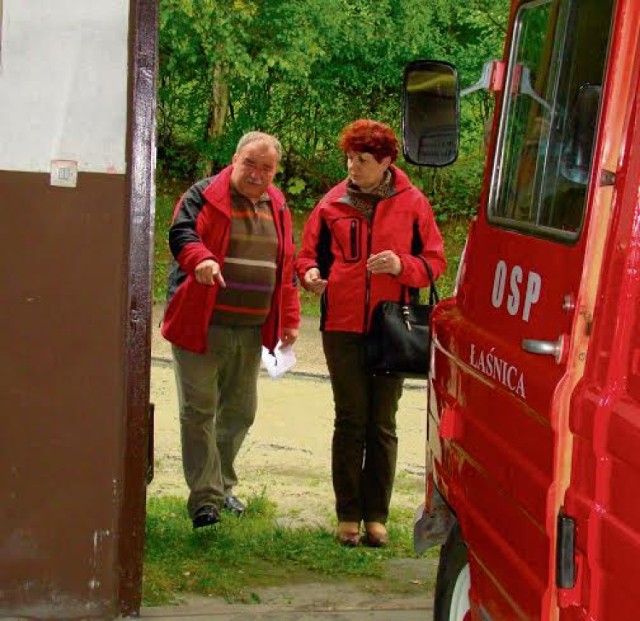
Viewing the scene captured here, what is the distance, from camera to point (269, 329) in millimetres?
5770

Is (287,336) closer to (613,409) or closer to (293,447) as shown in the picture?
(293,447)

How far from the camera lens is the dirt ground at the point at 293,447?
22.2 ft

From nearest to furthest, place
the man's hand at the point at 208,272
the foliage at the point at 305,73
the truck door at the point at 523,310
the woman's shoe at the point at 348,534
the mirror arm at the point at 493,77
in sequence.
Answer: the truck door at the point at 523,310, the mirror arm at the point at 493,77, the man's hand at the point at 208,272, the woman's shoe at the point at 348,534, the foliage at the point at 305,73

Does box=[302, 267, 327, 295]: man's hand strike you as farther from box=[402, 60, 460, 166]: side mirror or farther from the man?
box=[402, 60, 460, 166]: side mirror

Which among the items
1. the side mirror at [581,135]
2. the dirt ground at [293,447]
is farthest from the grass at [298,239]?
the side mirror at [581,135]

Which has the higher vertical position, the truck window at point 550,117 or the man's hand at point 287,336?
the truck window at point 550,117

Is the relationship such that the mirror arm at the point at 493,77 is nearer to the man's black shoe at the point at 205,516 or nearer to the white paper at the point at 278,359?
the white paper at the point at 278,359

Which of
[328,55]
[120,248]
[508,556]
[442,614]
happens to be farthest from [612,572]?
[328,55]

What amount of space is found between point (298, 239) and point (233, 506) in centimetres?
1085

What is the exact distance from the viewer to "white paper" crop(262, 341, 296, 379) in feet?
19.0

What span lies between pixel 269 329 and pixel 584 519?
340 cm

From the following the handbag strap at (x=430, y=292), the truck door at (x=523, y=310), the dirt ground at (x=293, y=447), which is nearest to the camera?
the truck door at (x=523, y=310)

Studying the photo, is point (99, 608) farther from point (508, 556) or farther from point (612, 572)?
point (612, 572)

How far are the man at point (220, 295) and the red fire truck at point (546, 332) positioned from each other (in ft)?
6.22
